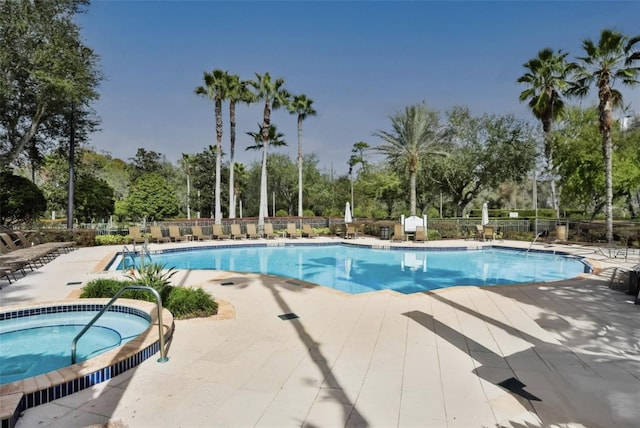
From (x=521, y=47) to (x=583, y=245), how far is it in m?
12.0

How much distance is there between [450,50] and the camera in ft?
61.3

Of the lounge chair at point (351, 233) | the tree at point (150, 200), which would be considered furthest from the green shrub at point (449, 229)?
the tree at point (150, 200)

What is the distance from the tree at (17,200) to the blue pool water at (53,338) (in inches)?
593

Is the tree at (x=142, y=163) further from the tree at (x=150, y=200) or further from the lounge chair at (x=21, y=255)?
the lounge chair at (x=21, y=255)

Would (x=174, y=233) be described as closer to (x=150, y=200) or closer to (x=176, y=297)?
(x=176, y=297)

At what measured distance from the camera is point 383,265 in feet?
41.3

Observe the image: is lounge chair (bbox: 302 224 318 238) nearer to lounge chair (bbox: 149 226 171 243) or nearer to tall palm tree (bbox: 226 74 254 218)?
tall palm tree (bbox: 226 74 254 218)

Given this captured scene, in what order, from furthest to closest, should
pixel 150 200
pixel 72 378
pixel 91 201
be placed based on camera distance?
pixel 150 200 → pixel 91 201 → pixel 72 378

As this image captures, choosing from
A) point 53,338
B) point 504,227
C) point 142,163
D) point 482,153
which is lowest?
point 53,338

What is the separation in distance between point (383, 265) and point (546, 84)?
15626 millimetres

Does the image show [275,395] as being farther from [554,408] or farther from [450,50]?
[450,50]

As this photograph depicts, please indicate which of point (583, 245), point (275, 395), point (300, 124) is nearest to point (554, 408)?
point (275, 395)

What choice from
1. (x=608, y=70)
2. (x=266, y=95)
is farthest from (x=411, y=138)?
(x=608, y=70)

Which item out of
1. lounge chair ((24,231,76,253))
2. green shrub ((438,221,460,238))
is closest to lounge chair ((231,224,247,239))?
lounge chair ((24,231,76,253))
